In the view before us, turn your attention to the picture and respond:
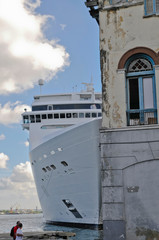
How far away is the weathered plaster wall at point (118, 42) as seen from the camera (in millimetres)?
10883

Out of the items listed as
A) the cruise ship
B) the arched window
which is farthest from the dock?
the arched window

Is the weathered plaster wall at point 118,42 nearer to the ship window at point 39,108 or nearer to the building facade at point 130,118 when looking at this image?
the building facade at point 130,118

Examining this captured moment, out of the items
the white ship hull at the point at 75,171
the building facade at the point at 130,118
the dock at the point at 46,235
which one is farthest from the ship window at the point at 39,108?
the building facade at the point at 130,118

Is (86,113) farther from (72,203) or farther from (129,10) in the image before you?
(129,10)

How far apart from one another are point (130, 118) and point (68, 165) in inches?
577

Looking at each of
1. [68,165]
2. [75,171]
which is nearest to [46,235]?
[75,171]

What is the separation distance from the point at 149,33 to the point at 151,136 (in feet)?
11.0

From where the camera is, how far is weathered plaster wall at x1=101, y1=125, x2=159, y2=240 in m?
9.85

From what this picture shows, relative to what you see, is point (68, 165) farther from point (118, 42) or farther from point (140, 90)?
point (118, 42)

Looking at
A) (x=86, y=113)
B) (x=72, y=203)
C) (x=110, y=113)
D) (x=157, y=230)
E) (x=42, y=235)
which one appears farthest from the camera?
(x=86, y=113)

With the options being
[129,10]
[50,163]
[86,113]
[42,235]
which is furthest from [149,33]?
[86,113]

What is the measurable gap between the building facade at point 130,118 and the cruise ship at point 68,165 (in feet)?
40.1

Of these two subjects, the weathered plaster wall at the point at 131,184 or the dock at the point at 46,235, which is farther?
the dock at the point at 46,235

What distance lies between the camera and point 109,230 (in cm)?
1008
